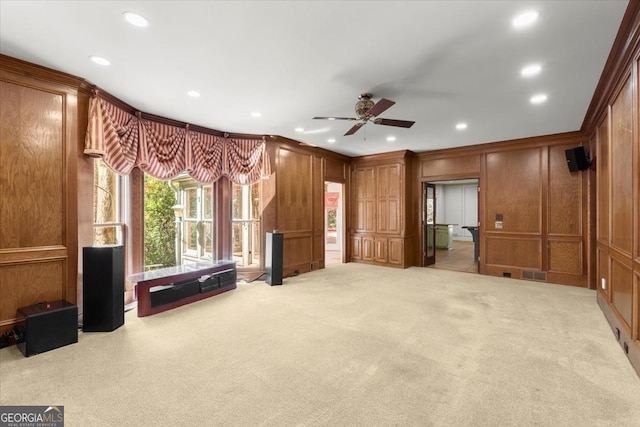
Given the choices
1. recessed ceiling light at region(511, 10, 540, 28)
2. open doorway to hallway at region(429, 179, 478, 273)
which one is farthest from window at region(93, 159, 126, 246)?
open doorway to hallway at region(429, 179, 478, 273)

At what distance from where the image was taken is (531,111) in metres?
4.34

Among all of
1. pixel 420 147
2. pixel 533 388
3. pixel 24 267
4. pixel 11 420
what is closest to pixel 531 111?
pixel 420 147

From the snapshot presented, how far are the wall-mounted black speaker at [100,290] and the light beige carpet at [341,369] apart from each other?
7.0 inches

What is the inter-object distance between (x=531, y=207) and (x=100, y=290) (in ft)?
24.0

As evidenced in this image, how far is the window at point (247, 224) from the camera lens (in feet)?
19.3

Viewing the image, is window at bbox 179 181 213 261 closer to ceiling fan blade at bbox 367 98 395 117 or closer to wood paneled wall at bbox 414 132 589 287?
ceiling fan blade at bbox 367 98 395 117

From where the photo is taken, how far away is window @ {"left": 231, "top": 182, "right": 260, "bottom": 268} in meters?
5.89

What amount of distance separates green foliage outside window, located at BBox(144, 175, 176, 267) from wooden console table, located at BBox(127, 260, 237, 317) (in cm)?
155

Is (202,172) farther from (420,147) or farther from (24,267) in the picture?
(420,147)

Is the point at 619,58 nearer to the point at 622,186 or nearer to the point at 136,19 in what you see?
the point at 622,186

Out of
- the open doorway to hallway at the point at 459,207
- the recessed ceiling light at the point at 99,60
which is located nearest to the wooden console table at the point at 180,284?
the recessed ceiling light at the point at 99,60

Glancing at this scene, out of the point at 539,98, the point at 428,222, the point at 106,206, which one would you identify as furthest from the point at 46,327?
the point at 428,222

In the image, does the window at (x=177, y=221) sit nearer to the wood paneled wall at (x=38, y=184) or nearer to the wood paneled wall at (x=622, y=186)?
the wood paneled wall at (x=38, y=184)

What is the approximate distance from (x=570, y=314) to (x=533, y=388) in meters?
2.34
